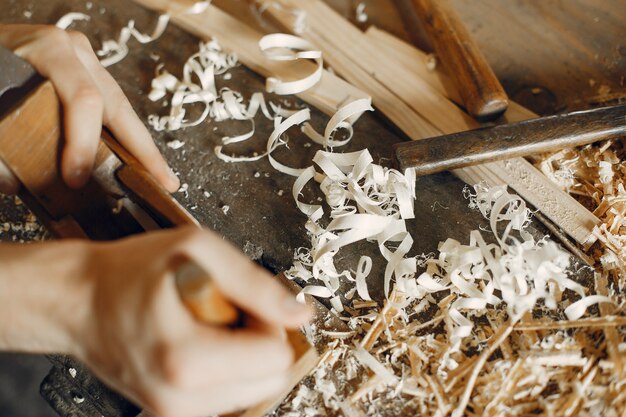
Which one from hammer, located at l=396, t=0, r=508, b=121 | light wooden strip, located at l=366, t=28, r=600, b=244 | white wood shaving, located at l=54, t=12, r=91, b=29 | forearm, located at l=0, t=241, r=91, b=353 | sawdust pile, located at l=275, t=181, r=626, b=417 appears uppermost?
hammer, located at l=396, t=0, r=508, b=121

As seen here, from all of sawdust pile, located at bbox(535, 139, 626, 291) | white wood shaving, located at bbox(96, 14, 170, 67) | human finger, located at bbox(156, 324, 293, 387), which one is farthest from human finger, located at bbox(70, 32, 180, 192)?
sawdust pile, located at bbox(535, 139, 626, 291)

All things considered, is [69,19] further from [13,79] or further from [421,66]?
[421,66]

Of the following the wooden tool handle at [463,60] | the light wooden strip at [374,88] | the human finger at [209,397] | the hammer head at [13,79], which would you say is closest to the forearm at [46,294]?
the human finger at [209,397]

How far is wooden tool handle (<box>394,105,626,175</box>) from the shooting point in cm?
116

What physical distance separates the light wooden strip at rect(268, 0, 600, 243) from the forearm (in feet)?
2.66

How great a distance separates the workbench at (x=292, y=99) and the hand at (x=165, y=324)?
40cm

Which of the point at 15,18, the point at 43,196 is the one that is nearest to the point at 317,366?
the point at 43,196

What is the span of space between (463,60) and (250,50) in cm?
51

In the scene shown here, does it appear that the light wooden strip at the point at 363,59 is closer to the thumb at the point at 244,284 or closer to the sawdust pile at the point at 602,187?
the sawdust pile at the point at 602,187

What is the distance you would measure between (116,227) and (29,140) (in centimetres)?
22

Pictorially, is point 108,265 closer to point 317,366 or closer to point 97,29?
point 317,366

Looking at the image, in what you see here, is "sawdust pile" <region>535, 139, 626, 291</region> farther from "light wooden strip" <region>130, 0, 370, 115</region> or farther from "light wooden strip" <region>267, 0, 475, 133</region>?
"light wooden strip" <region>130, 0, 370, 115</region>

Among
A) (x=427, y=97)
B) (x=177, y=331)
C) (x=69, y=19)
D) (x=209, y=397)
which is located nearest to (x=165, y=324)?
(x=177, y=331)

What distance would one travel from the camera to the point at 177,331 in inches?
26.7
